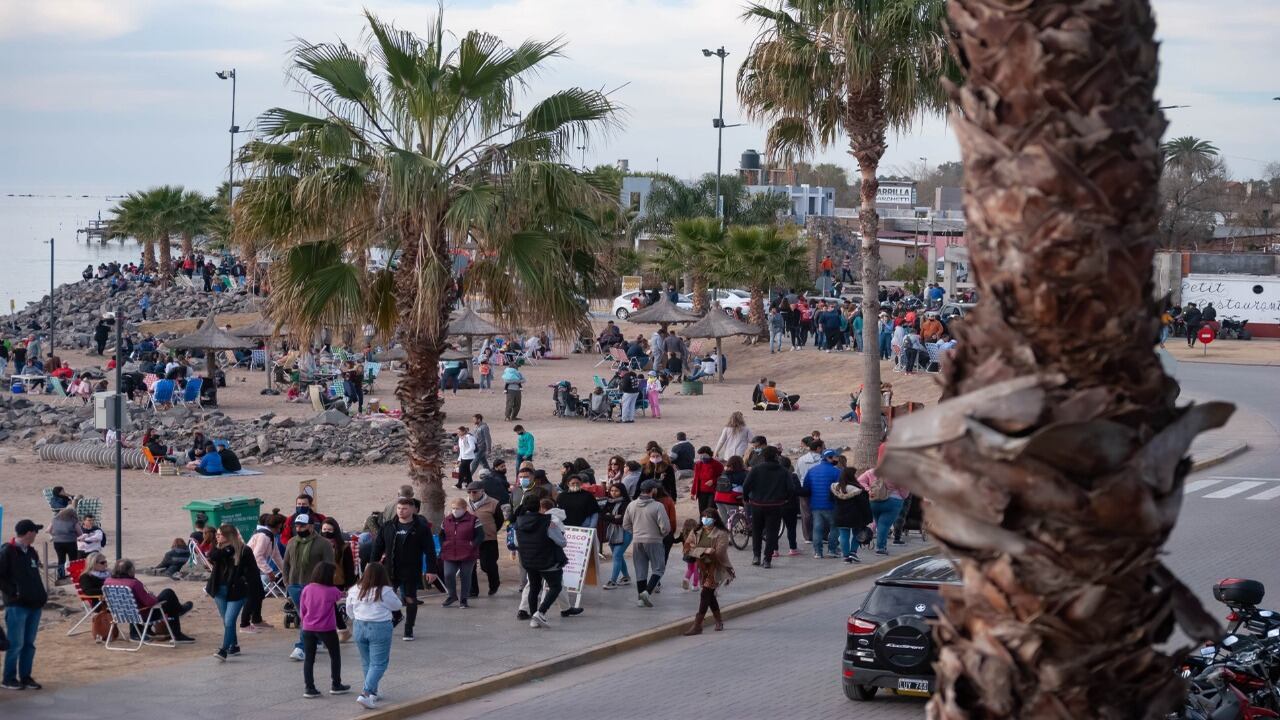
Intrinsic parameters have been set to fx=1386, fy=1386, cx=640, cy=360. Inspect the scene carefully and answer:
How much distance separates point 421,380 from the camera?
16.8 metres

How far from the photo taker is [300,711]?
11.9 meters

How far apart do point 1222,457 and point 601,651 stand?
57.9ft

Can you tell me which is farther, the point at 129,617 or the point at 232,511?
the point at 232,511

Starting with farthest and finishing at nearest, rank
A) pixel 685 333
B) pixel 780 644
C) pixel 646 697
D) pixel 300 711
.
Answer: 1. pixel 685 333
2. pixel 780 644
3. pixel 646 697
4. pixel 300 711

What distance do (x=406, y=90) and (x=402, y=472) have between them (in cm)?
1334

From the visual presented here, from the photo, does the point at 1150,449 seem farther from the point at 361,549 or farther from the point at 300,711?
the point at 361,549

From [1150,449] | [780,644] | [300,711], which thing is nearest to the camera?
[1150,449]

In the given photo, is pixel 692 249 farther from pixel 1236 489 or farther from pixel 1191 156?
pixel 1191 156

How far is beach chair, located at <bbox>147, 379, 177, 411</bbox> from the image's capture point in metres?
35.3

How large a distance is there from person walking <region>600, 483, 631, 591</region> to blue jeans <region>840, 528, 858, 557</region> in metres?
3.09

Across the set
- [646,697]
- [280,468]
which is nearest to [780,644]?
[646,697]

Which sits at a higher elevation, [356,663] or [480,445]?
[480,445]

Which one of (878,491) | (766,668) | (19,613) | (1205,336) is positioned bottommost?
(766,668)

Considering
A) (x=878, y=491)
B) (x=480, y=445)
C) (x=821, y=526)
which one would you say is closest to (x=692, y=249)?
(x=480, y=445)
